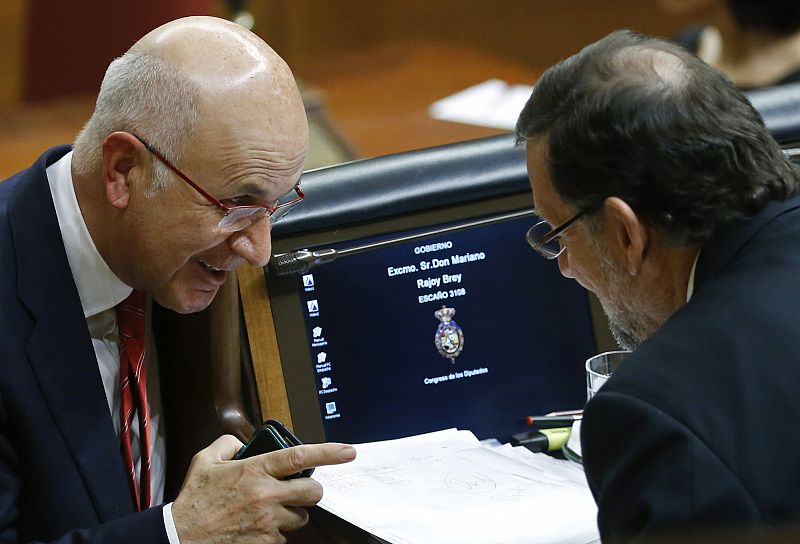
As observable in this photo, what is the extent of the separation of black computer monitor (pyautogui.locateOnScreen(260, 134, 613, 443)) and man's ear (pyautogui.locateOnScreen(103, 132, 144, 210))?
0.24 m

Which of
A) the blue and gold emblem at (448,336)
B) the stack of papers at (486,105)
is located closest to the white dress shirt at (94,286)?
the blue and gold emblem at (448,336)

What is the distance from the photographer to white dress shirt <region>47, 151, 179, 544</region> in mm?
1542

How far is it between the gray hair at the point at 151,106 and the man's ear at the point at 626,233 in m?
0.56

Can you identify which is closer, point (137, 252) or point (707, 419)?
point (707, 419)

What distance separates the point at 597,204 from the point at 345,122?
300 centimetres

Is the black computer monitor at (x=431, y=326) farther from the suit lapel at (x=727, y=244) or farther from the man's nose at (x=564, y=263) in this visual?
the suit lapel at (x=727, y=244)

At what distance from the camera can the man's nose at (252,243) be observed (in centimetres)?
151

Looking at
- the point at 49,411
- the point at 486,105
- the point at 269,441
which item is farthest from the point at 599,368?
the point at 486,105

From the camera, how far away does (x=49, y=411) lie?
1448 millimetres

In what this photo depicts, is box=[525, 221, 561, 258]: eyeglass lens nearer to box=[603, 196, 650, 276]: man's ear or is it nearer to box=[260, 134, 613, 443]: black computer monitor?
box=[603, 196, 650, 276]: man's ear

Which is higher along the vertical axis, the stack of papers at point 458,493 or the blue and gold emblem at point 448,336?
the blue and gold emblem at point 448,336

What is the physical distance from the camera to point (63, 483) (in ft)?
4.75

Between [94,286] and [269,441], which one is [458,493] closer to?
[269,441]

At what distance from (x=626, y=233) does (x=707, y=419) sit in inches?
11.3
